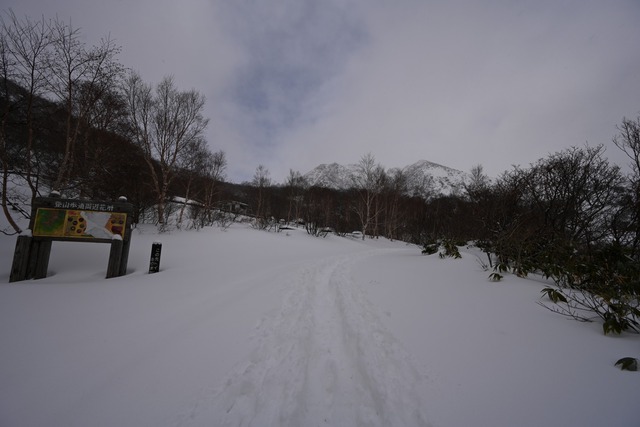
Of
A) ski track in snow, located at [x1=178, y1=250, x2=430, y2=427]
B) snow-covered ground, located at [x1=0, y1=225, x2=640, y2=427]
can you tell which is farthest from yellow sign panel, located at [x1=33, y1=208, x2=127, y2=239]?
ski track in snow, located at [x1=178, y1=250, x2=430, y2=427]

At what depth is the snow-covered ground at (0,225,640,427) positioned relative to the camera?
181 centimetres

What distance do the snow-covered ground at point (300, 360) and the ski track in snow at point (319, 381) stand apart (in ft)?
0.04

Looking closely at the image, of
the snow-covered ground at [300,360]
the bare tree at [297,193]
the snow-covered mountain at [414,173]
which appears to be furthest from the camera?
→ the snow-covered mountain at [414,173]

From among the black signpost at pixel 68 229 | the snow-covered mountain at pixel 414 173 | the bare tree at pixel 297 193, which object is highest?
the snow-covered mountain at pixel 414 173

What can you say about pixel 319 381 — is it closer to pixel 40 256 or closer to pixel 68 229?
pixel 68 229

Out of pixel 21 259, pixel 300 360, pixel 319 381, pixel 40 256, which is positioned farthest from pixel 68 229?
pixel 319 381

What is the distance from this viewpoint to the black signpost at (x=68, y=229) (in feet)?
16.8

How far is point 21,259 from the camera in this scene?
4949 millimetres

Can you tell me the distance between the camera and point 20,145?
22.5ft

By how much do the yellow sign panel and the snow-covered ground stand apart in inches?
55.3

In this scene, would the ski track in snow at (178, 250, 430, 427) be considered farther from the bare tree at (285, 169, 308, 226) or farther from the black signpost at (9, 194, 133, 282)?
the bare tree at (285, 169, 308, 226)

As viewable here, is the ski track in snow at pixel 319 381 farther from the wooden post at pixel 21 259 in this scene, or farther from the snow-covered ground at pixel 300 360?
the wooden post at pixel 21 259

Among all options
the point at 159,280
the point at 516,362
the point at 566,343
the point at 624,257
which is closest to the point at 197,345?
the point at 159,280

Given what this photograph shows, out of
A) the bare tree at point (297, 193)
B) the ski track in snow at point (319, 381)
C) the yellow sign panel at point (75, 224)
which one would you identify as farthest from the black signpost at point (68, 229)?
the bare tree at point (297, 193)
